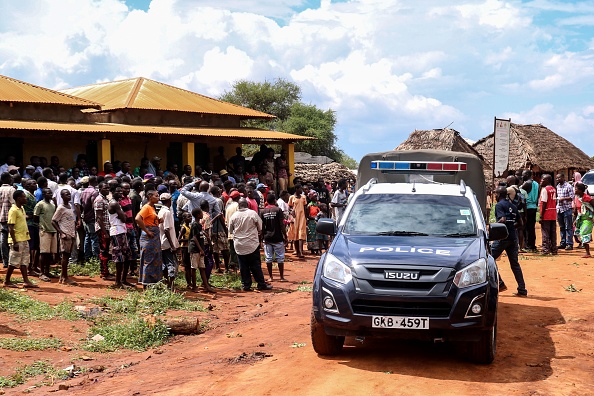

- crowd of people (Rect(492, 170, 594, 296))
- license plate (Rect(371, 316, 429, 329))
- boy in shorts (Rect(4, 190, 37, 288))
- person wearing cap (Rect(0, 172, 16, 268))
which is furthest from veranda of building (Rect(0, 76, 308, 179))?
license plate (Rect(371, 316, 429, 329))

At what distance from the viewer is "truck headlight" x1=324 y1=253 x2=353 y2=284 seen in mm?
7250

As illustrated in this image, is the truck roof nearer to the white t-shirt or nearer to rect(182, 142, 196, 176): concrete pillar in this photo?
the white t-shirt

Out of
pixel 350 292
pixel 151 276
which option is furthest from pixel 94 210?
pixel 350 292

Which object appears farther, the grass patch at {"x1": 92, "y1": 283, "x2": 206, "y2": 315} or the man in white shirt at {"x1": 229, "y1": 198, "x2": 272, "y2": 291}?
the man in white shirt at {"x1": 229, "y1": 198, "x2": 272, "y2": 291}

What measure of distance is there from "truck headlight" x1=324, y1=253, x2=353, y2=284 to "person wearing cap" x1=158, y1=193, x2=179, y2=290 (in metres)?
5.32

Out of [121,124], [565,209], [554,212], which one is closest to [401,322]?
[554,212]

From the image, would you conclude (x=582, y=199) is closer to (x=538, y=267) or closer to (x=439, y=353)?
(x=538, y=267)

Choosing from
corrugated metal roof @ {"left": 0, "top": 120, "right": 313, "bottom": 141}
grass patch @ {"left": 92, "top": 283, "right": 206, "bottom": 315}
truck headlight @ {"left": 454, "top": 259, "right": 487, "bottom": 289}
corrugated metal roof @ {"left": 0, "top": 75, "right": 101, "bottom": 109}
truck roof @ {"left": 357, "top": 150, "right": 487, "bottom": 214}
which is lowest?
grass patch @ {"left": 92, "top": 283, "right": 206, "bottom": 315}

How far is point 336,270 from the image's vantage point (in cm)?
738

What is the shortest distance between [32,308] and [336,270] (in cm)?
574

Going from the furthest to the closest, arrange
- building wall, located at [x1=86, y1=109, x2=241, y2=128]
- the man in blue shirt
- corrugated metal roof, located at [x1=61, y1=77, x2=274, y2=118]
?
corrugated metal roof, located at [x1=61, y1=77, x2=274, y2=118]
building wall, located at [x1=86, y1=109, x2=241, y2=128]
the man in blue shirt

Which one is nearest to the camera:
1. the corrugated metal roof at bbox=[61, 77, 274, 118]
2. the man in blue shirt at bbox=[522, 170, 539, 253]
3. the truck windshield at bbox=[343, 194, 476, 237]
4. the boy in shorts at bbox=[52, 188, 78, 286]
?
the truck windshield at bbox=[343, 194, 476, 237]

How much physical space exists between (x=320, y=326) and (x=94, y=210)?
7.14 meters

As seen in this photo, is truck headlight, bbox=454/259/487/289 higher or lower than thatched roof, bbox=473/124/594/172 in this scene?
lower
